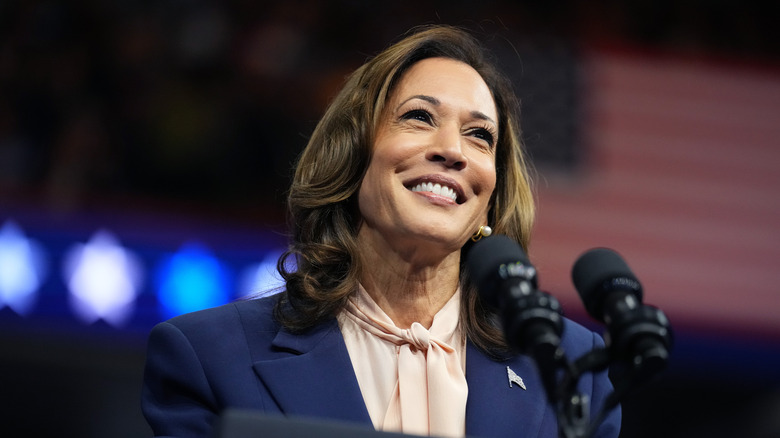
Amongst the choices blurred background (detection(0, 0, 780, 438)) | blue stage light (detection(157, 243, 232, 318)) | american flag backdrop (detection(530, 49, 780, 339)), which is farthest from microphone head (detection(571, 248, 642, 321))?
american flag backdrop (detection(530, 49, 780, 339))

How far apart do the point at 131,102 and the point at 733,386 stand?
3.19 metres

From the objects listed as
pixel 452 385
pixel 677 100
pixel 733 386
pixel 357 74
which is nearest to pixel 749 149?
pixel 677 100

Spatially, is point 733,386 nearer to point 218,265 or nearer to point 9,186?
point 218,265

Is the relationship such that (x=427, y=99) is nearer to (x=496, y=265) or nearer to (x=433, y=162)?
(x=433, y=162)

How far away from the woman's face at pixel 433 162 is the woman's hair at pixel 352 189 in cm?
5

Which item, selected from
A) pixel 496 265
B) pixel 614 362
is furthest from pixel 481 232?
pixel 614 362

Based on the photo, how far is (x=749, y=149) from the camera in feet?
18.4

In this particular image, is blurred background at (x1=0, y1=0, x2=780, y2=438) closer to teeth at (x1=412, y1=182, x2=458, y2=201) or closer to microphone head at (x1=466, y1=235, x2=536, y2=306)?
teeth at (x1=412, y1=182, x2=458, y2=201)

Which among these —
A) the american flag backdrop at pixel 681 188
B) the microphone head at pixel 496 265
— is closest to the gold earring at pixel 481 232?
the microphone head at pixel 496 265

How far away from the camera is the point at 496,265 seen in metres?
1.56

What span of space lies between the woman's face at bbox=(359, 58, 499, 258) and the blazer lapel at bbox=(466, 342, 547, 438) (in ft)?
0.93

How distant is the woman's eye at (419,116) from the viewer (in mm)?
2389

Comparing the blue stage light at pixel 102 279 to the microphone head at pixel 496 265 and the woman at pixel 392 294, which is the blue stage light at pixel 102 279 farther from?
the microphone head at pixel 496 265

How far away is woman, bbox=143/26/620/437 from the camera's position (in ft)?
6.77
